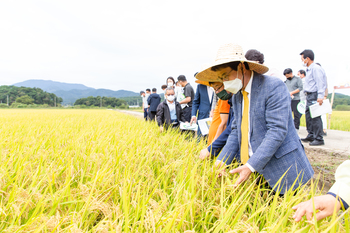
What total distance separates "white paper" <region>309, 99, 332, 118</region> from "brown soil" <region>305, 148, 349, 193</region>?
740mm

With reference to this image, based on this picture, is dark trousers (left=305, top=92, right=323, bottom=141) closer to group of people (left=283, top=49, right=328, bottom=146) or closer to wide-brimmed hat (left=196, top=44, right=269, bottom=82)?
group of people (left=283, top=49, right=328, bottom=146)

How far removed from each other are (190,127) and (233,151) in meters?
1.83

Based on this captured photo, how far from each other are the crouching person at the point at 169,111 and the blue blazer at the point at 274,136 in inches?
121

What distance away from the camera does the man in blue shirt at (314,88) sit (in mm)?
3994

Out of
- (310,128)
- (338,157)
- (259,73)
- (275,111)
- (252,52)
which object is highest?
(252,52)

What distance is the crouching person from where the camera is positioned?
4.45m

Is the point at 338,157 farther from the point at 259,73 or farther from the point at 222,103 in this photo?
the point at 259,73

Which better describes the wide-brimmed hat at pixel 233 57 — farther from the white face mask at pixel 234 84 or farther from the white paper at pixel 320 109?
the white paper at pixel 320 109

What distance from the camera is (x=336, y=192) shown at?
786 millimetres

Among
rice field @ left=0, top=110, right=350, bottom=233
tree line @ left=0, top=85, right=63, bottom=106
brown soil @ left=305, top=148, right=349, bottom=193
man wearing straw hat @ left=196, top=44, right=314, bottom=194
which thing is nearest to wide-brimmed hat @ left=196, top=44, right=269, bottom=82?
man wearing straw hat @ left=196, top=44, right=314, bottom=194

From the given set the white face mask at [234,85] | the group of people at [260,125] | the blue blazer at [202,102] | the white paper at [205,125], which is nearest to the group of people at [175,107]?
the blue blazer at [202,102]

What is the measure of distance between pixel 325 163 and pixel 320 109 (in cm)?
152

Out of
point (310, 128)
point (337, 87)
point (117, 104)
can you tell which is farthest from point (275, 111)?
point (117, 104)

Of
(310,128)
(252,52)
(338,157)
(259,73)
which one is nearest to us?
(259,73)
